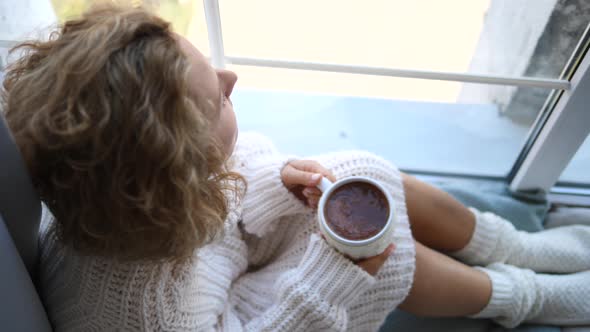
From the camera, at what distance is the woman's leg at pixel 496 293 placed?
2.60 ft

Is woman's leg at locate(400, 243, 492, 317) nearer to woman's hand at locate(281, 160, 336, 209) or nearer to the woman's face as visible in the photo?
woman's hand at locate(281, 160, 336, 209)

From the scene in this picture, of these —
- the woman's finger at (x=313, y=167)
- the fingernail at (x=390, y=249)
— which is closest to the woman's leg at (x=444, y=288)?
Answer: the fingernail at (x=390, y=249)

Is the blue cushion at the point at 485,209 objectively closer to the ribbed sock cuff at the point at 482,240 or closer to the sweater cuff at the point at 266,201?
the ribbed sock cuff at the point at 482,240

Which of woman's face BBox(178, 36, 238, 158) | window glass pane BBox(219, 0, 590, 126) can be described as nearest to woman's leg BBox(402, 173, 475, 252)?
window glass pane BBox(219, 0, 590, 126)

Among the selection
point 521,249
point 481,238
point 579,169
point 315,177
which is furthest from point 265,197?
point 579,169

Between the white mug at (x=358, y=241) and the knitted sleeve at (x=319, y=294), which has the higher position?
the white mug at (x=358, y=241)

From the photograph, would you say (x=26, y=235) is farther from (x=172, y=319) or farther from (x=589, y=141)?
(x=589, y=141)

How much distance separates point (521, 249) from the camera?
938mm

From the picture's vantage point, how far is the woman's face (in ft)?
1.80

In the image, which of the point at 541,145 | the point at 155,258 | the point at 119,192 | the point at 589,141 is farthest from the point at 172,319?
the point at 589,141

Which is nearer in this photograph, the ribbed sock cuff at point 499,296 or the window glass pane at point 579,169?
the ribbed sock cuff at point 499,296

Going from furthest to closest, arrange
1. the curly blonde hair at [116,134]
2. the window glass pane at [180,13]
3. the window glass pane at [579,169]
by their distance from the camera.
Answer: the window glass pane at [579,169], the window glass pane at [180,13], the curly blonde hair at [116,134]

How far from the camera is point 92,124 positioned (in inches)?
18.0

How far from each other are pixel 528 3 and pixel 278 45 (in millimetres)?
500
